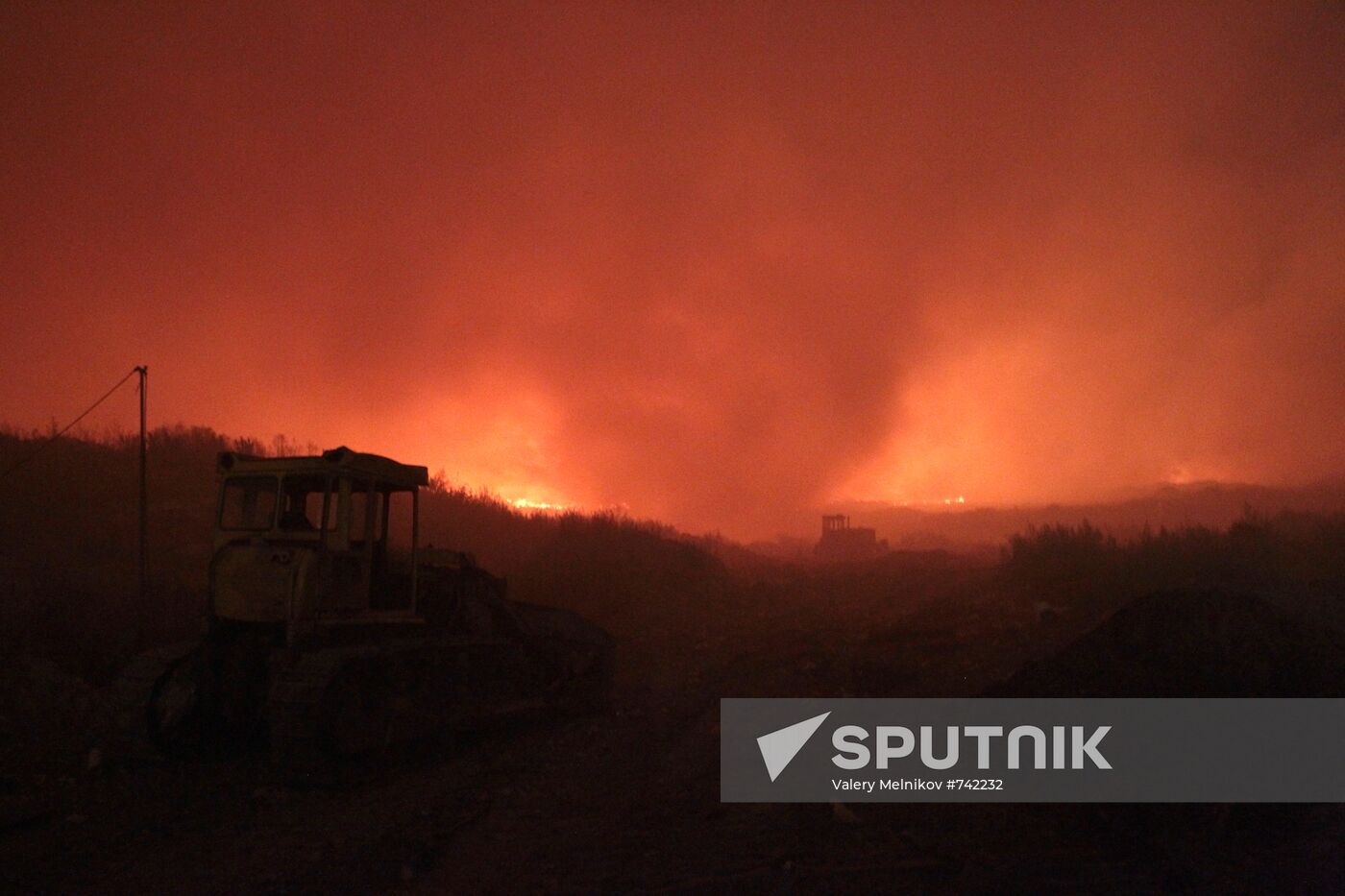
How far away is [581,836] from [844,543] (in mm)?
44487

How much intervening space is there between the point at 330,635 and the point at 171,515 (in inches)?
430

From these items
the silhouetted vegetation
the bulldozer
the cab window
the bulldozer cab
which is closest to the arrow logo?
the bulldozer

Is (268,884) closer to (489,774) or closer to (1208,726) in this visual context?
(489,774)

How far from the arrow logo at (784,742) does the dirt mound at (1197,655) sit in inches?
83.7

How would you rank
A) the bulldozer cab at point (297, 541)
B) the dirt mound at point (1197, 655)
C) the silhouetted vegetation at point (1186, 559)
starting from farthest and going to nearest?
the silhouetted vegetation at point (1186, 559) < the bulldozer cab at point (297, 541) < the dirt mound at point (1197, 655)

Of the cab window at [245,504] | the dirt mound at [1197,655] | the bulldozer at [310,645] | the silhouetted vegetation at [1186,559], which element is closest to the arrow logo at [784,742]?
the dirt mound at [1197,655]

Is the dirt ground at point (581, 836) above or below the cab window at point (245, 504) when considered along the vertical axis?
below

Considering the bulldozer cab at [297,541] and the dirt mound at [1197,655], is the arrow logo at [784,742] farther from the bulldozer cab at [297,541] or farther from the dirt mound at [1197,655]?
the bulldozer cab at [297,541]

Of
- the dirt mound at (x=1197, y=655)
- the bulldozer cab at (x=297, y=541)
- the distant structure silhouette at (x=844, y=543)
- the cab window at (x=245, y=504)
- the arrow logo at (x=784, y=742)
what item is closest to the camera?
the dirt mound at (x=1197, y=655)

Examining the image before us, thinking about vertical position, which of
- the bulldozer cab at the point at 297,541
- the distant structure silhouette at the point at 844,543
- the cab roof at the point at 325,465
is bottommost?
the distant structure silhouette at the point at 844,543

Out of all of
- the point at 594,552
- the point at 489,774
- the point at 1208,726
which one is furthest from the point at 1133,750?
the point at 594,552

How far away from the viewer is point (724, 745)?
28.7 ft

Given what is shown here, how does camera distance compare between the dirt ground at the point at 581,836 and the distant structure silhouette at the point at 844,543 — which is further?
the distant structure silhouette at the point at 844,543

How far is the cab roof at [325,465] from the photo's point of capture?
8539 mm
